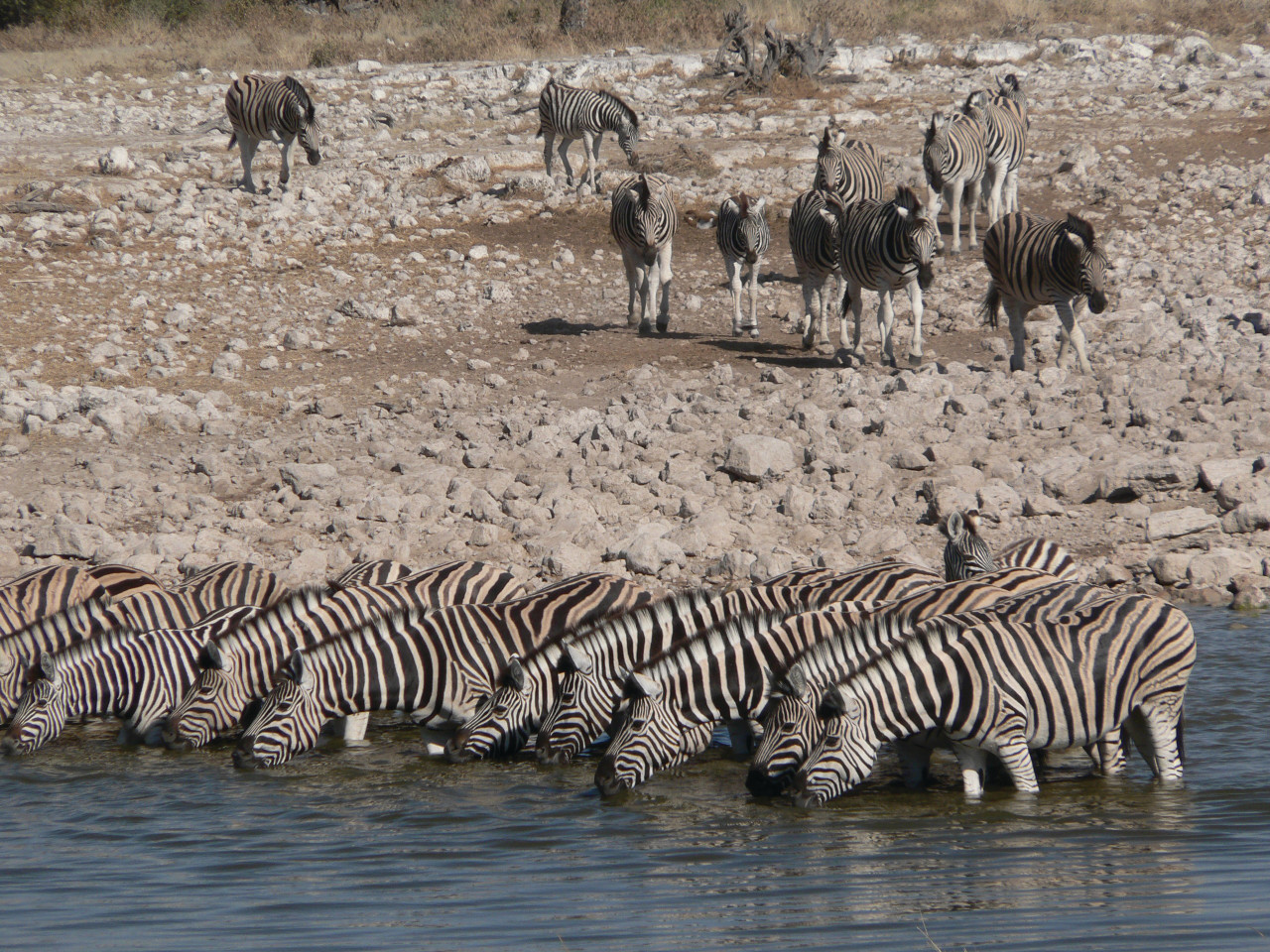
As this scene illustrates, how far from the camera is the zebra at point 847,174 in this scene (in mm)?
18656

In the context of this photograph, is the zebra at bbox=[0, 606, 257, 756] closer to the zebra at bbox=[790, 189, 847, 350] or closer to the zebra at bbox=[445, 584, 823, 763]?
the zebra at bbox=[445, 584, 823, 763]

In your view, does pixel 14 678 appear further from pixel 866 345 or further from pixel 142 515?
pixel 866 345

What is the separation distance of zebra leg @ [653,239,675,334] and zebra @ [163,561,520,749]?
8089 mm

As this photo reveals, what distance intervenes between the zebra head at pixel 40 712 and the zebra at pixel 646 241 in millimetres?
9460

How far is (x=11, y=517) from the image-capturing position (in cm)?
1173

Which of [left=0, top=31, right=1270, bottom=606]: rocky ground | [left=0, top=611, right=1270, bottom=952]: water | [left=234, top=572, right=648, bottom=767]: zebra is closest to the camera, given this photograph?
[left=0, top=611, right=1270, bottom=952]: water

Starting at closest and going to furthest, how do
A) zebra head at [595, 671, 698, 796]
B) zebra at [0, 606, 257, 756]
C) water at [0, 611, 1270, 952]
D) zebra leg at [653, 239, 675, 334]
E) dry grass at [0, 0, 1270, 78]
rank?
water at [0, 611, 1270, 952]
zebra head at [595, 671, 698, 796]
zebra at [0, 606, 257, 756]
zebra leg at [653, 239, 675, 334]
dry grass at [0, 0, 1270, 78]

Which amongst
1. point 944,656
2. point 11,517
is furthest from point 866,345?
point 944,656

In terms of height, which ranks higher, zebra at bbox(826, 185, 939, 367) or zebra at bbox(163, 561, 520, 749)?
zebra at bbox(826, 185, 939, 367)

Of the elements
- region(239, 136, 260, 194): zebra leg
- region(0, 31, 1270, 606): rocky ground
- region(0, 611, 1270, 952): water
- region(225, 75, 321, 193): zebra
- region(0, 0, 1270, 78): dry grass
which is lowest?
region(0, 611, 1270, 952): water

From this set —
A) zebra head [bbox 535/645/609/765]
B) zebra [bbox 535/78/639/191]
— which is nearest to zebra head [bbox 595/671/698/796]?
zebra head [bbox 535/645/609/765]

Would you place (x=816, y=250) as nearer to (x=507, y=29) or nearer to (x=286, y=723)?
(x=286, y=723)

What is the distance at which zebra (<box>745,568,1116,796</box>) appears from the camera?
670 centimetres

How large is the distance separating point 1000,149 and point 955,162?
104cm
